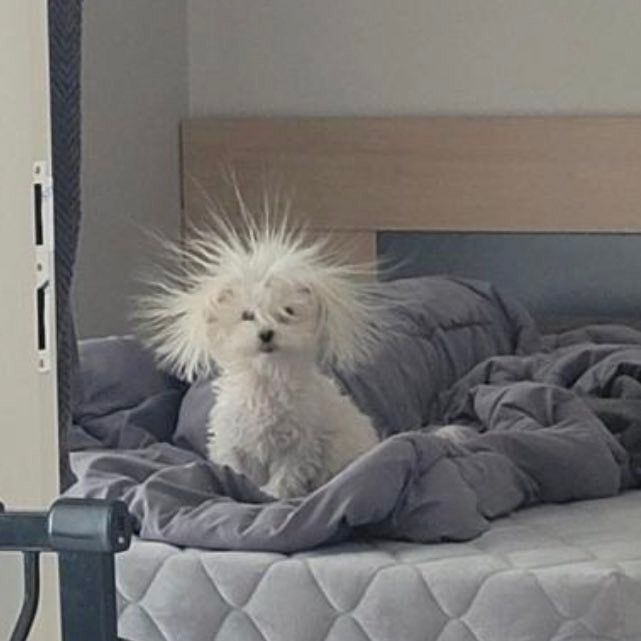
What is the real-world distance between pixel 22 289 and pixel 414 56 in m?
2.87

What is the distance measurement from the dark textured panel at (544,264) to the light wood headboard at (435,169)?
1.9 inches

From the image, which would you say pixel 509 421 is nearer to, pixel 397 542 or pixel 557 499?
pixel 557 499

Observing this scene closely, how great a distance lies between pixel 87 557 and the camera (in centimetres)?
74

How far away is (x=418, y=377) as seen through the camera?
300cm

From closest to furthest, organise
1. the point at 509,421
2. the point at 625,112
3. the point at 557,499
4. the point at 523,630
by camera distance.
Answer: the point at 523,630, the point at 557,499, the point at 509,421, the point at 625,112

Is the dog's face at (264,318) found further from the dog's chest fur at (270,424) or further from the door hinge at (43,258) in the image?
the door hinge at (43,258)

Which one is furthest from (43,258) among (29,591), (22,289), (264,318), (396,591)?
(264,318)

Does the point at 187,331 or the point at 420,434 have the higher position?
the point at 187,331

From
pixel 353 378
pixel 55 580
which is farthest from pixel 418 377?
pixel 55 580

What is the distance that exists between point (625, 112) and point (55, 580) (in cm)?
281

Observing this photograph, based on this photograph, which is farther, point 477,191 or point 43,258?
point 477,191

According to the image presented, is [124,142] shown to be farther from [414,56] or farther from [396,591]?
[396,591]

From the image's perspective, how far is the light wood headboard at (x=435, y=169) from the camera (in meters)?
3.64

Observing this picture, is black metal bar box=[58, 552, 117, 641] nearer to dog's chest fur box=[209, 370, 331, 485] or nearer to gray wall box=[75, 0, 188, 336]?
dog's chest fur box=[209, 370, 331, 485]
